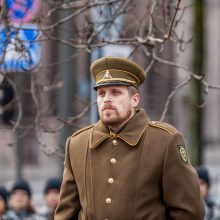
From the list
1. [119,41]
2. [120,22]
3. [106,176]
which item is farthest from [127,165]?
[120,22]

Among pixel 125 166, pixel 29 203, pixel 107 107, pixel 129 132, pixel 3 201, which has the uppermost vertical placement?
pixel 107 107

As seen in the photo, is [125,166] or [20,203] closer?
[125,166]

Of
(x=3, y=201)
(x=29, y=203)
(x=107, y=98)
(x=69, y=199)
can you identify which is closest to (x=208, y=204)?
(x=29, y=203)

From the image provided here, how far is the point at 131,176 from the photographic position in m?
5.82

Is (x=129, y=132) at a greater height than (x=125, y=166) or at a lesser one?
greater

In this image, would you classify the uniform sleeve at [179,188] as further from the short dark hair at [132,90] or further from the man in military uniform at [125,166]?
the short dark hair at [132,90]

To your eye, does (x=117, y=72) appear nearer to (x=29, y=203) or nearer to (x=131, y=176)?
(x=131, y=176)

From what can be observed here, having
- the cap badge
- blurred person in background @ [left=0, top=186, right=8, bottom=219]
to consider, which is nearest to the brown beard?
the cap badge

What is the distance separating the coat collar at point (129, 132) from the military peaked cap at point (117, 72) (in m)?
0.20

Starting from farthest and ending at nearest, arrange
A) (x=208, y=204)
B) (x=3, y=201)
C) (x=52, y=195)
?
(x=208, y=204) < (x=52, y=195) < (x=3, y=201)

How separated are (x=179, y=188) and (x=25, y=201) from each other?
17.2 feet

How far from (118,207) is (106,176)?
0.68 ft

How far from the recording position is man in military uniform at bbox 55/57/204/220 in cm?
577

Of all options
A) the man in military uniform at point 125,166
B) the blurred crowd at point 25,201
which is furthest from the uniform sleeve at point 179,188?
the blurred crowd at point 25,201
